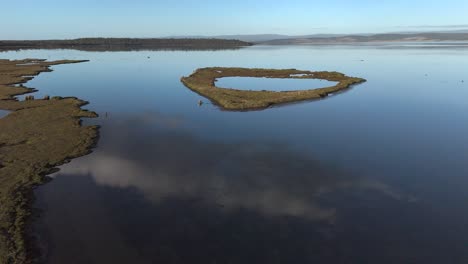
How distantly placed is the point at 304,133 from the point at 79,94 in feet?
146

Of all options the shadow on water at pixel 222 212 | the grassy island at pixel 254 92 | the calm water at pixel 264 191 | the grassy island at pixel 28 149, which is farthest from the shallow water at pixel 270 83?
the shadow on water at pixel 222 212

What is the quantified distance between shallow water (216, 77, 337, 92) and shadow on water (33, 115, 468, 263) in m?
41.6

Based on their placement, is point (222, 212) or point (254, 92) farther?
point (254, 92)

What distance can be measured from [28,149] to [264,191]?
901 inches

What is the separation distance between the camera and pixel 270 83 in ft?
259

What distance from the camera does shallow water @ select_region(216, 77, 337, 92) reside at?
72.2m

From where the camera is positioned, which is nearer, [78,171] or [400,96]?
[78,171]

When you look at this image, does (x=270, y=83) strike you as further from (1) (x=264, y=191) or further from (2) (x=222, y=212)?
(2) (x=222, y=212)

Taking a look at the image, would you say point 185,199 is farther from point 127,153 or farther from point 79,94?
point 79,94

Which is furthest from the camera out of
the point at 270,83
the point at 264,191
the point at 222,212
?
the point at 270,83

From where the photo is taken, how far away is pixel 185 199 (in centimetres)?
2330

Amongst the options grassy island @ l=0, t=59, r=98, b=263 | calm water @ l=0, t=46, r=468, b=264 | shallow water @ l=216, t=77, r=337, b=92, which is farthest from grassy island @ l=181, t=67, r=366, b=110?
grassy island @ l=0, t=59, r=98, b=263

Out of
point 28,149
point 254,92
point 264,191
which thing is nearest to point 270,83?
point 254,92

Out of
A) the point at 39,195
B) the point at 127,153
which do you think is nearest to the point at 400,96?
the point at 127,153
